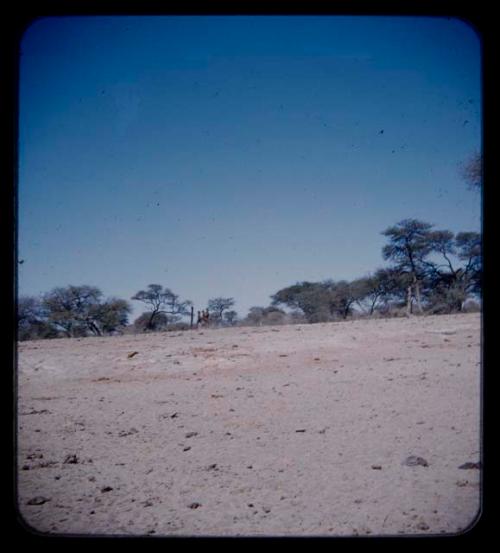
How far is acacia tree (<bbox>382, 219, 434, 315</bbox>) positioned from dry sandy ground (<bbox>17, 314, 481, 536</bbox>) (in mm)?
11261

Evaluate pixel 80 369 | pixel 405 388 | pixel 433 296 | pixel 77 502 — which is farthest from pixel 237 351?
pixel 433 296

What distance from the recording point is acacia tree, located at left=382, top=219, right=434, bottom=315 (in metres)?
18.6

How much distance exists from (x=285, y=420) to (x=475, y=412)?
6.30 ft

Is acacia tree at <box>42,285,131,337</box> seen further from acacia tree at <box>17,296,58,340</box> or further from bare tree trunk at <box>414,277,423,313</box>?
bare tree trunk at <box>414,277,423,313</box>

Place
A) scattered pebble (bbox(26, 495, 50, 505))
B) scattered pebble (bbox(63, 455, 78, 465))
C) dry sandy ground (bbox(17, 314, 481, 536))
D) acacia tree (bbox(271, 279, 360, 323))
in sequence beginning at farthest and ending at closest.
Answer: acacia tree (bbox(271, 279, 360, 323)), scattered pebble (bbox(63, 455, 78, 465)), scattered pebble (bbox(26, 495, 50, 505)), dry sandy ground (bbox(17, 314, 481, 536))

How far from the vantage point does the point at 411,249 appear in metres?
18.8

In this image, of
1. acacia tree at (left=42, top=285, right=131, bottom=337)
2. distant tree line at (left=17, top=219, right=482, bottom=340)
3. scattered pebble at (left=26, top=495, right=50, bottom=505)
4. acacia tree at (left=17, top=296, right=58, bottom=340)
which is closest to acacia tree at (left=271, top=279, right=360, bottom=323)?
distant tree line at (left=17, top=219, right=482, bottom=340)

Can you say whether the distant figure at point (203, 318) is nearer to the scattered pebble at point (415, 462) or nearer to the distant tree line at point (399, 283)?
the distant tree line at point (399, 283)

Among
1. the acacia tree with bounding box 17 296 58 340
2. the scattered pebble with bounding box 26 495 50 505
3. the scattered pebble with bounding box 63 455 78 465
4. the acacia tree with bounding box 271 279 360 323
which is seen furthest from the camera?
the acacia tree with bounding box 271 279 360 323

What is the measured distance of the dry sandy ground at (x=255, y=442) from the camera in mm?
2652

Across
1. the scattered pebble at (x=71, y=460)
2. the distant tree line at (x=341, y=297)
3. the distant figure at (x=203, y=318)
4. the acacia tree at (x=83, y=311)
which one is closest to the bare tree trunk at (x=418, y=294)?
the distant tree line at (x=341, y=297)

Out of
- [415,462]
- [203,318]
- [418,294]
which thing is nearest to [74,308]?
[203,318]

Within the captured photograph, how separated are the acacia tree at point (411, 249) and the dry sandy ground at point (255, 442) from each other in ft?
36.9

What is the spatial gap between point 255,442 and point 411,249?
16.6 meters
